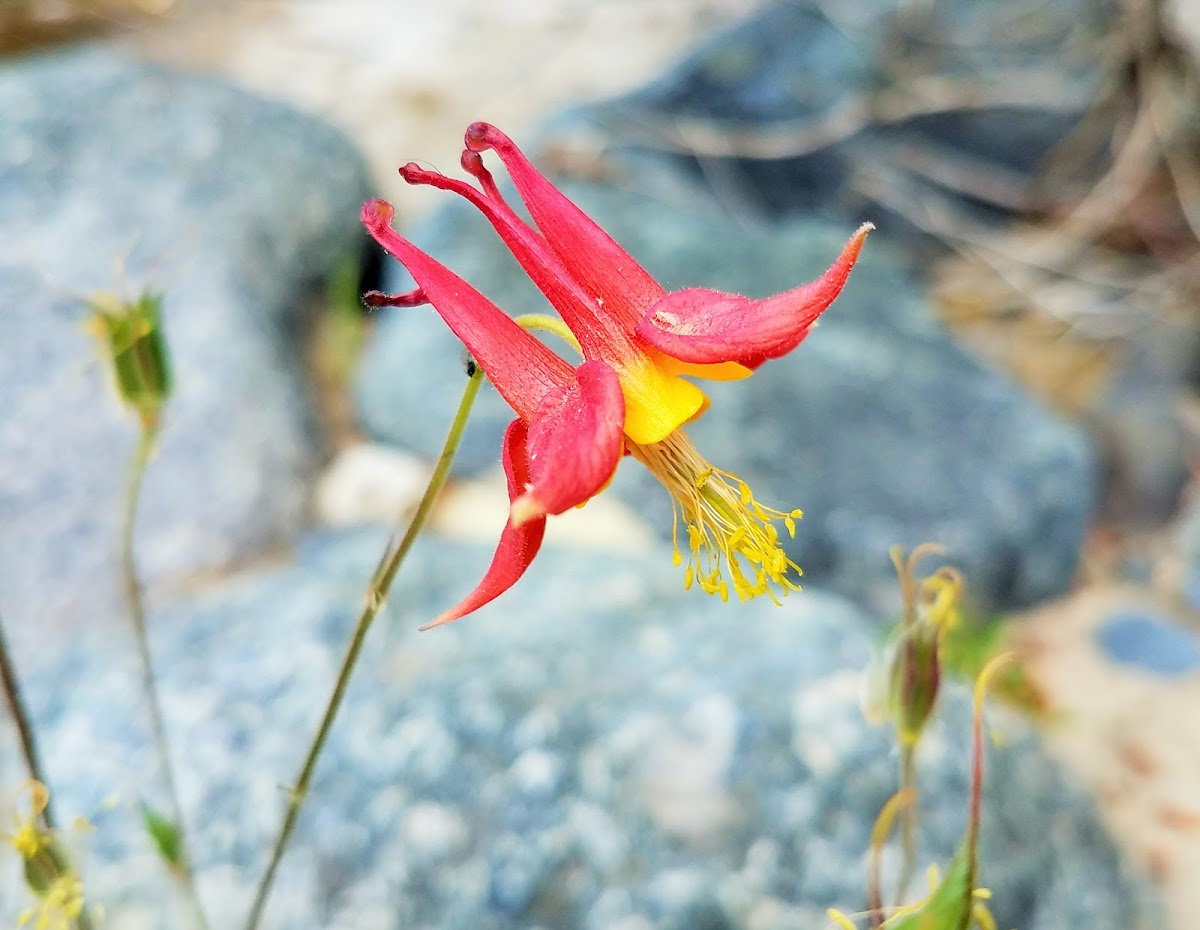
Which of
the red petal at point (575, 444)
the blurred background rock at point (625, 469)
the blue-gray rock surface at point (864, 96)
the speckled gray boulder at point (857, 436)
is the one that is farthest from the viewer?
the blue-gray rock surface at point (864, 96)

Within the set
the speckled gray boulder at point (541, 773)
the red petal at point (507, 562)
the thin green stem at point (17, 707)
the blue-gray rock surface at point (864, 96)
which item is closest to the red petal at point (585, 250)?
the red petal at point (507, 562)

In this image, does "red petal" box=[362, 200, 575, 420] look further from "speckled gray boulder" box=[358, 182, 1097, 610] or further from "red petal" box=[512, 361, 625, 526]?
"speckled gray boulder" box=[358, 182, 1097, 610]

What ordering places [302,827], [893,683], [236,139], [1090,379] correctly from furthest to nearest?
[1090,379], [236,139], [302,827], [893,683]

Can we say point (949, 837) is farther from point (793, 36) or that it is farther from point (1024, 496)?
point (793, 36)

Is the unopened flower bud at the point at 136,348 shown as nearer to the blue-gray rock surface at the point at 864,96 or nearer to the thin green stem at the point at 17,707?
the thin green stem at the point at 17,707

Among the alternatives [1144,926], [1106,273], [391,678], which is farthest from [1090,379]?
[391,678]
